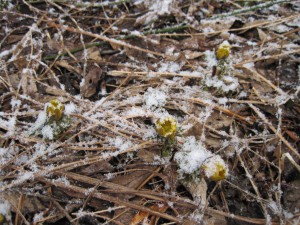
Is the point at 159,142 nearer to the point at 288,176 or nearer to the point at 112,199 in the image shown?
the point at 112,199

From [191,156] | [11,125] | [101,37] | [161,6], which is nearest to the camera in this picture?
[191,156]

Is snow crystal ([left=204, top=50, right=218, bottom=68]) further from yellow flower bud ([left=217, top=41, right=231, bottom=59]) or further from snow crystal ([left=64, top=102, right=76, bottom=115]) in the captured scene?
snow crystal ([left=64, top=102, right=76, bottom=115])

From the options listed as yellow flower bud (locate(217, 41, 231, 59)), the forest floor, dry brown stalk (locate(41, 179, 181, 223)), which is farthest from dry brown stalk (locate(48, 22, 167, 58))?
dry brown stalk (locate(41, 179, 181, 223))

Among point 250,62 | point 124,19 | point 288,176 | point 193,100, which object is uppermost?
point 124,19

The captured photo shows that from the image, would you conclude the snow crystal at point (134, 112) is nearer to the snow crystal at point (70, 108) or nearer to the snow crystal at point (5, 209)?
the snow crystal at point (70, 108)

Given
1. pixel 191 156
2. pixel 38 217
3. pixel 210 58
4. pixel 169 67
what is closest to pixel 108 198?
pixel 38 217

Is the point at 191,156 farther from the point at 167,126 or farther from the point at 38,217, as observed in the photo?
the point at 38,217

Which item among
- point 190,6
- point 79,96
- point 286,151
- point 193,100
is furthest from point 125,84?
point 286,151

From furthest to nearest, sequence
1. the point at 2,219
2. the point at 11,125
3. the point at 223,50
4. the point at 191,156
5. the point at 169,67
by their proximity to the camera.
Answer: the point at 169,67, the point at 223,50, the point at 11,125, the point at 191,156, the point at 2,219
